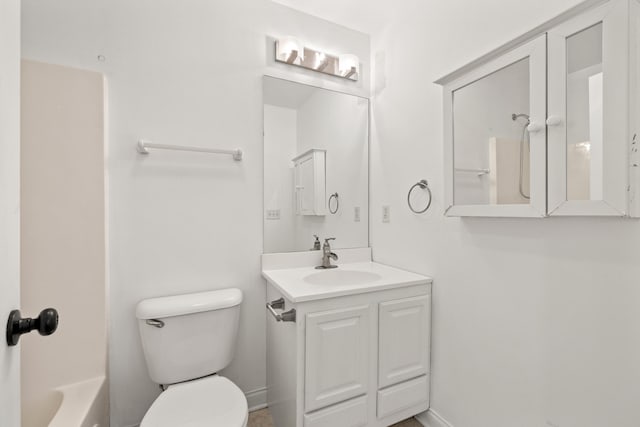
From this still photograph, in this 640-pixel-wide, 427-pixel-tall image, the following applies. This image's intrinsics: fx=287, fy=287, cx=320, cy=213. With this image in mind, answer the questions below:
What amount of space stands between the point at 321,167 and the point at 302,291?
3.08ft

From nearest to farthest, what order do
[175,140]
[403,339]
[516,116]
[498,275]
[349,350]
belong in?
[516,116] → [498,275] → [349,350] → [403,339] → [175,140]

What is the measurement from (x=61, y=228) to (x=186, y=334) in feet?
2.43

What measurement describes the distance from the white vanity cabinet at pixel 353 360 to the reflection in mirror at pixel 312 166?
50cm

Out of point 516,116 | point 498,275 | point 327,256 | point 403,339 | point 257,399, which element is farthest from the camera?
point 327,256

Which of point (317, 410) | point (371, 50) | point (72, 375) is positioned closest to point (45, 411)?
point (72, 375)

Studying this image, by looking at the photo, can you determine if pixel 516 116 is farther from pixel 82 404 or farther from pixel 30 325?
pixel 82 404

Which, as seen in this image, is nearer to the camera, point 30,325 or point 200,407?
point 30,325

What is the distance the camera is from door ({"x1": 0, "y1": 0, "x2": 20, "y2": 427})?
1.78ft

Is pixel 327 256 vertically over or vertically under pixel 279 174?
under

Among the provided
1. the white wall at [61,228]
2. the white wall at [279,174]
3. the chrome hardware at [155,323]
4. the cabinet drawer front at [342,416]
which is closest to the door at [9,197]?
the chrome hardware at [155,323]

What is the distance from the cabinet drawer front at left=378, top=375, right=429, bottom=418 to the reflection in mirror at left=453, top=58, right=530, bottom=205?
974mm

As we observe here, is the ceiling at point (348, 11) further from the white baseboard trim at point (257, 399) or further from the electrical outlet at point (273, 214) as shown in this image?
the white baseboard trim at point (257, 399)

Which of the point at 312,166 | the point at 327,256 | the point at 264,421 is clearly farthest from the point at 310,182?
the point at 264,421

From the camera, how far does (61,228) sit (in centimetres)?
130
